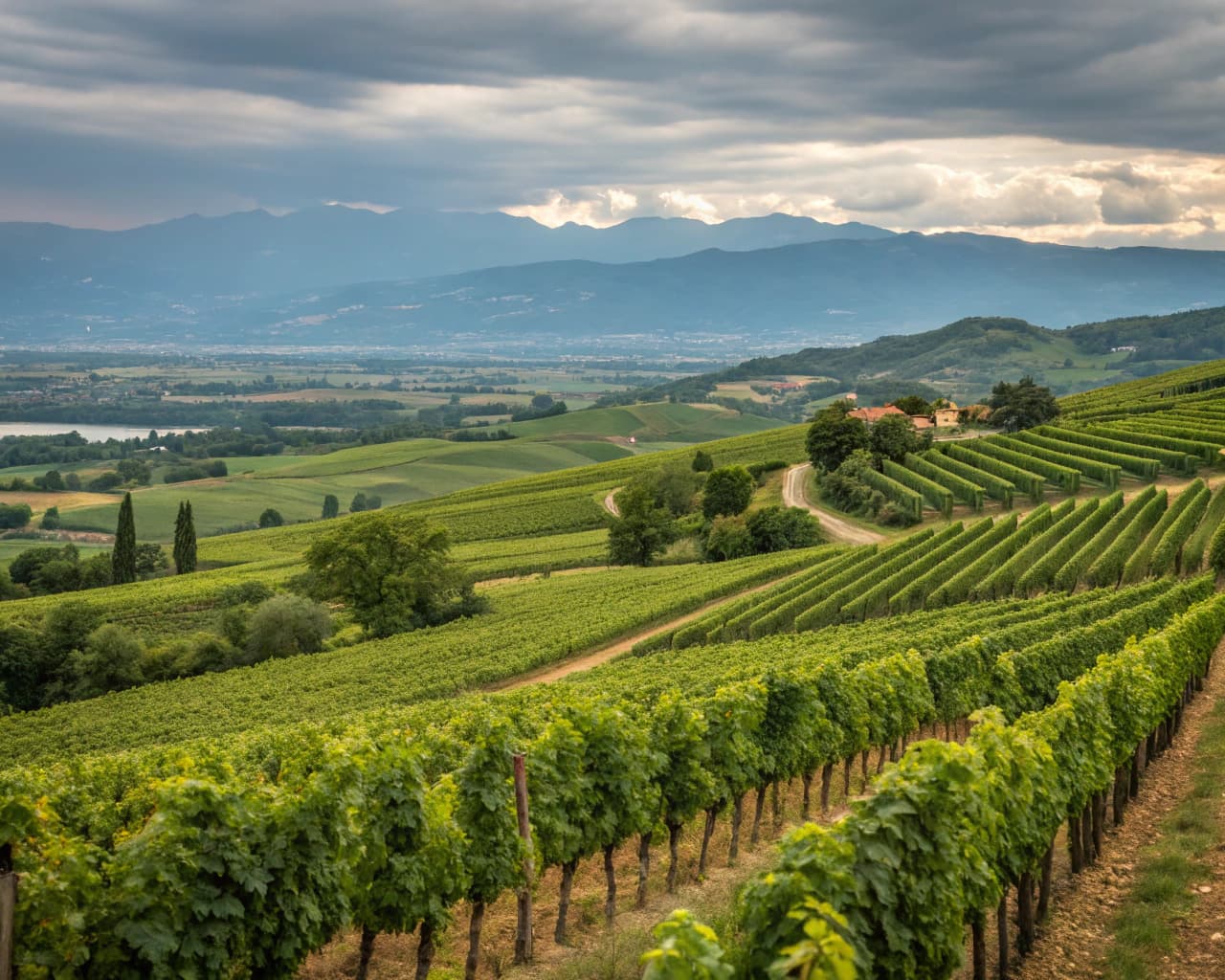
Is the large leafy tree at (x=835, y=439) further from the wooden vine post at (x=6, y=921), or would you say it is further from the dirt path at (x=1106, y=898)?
the wooden vine post at (x=6, y=921)

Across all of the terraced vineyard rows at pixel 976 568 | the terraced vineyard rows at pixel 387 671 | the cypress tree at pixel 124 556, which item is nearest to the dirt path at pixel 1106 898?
the terraced vineyard rows at pixel 976 568

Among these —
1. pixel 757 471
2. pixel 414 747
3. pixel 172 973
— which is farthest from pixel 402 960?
pixel 757 471

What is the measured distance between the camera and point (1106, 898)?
15.7 meters

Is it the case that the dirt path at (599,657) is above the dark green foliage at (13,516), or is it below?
above

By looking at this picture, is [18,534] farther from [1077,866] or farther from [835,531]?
[1077,866]

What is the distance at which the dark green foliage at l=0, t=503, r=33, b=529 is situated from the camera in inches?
4904

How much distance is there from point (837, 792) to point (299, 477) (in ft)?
468

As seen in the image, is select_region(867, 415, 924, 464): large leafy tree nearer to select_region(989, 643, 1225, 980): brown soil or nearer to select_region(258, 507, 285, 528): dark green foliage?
select_region(989, 643, 1225, 980): brown soil

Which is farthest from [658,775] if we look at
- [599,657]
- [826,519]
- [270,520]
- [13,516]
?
[13,516]

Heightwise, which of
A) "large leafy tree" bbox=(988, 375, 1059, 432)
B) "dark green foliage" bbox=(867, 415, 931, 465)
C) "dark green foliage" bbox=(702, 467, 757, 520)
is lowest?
"dark green foliage" bbox=(702, 467, 757, 520)

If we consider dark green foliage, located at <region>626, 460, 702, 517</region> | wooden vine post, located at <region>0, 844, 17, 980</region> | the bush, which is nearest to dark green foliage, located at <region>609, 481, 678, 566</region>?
dark green foliage, located at <region>626, 460, 702, 517</region>

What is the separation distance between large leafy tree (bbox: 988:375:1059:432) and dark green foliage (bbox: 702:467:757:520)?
34714 mm

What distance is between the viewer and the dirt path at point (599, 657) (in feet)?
147

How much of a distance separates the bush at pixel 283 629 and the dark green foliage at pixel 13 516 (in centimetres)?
8474
